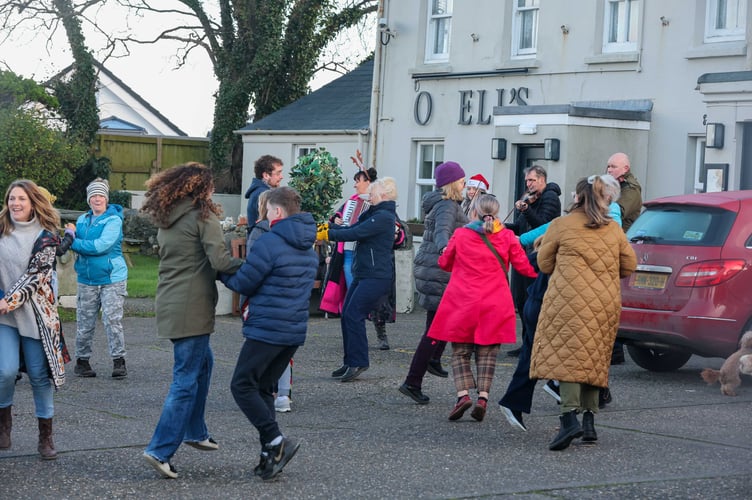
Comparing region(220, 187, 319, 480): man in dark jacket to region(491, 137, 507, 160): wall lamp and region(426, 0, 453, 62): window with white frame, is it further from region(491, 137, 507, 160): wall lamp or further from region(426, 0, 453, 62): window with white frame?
region(426, 0, 453, 62): window with white frame

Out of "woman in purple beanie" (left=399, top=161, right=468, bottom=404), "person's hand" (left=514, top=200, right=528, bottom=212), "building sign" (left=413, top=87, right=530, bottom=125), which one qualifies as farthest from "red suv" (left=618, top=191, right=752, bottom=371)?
"building sign" (left=413, top=87, right=530, bottom=125)

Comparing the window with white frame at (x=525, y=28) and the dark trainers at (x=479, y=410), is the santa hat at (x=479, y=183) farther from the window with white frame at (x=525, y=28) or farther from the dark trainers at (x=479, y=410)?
the window with white frame at (x=525, y=28)

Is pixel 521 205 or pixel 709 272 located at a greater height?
pixel 521 205

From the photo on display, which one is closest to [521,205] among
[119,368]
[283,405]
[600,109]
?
[283,405]

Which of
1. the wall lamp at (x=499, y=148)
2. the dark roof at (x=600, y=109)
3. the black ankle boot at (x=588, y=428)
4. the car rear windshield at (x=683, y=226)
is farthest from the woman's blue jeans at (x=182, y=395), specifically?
the wall lamp at (x=499, y=148)

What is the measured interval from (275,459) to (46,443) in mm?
1432

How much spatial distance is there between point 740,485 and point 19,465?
160 inches

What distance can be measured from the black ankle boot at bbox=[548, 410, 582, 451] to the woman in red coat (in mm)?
965

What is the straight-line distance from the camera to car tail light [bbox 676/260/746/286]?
10.7 m

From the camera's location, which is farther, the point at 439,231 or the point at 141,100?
the point at 141,100

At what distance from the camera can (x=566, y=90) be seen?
20.3 m

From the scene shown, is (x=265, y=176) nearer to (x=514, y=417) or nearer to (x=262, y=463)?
(x=514, y=417)

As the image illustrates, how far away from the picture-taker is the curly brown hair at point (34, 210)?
296 inches

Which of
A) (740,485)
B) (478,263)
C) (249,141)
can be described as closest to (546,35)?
(249,141)
